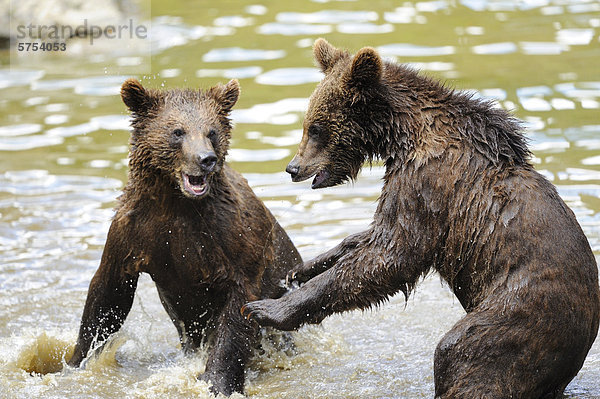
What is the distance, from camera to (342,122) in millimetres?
6871

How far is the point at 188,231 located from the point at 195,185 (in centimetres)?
43

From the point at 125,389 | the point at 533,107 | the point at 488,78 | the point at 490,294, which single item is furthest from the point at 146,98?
the point at 488,78

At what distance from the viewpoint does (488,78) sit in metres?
15.1

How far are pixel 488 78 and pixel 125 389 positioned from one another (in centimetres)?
917

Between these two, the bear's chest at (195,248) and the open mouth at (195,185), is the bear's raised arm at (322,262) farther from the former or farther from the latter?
the open mouth at (195,185)

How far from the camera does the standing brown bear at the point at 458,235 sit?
6.11 metres

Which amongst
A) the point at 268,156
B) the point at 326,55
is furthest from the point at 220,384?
the point at 268,156

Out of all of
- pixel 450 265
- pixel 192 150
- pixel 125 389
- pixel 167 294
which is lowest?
pixel 125 389

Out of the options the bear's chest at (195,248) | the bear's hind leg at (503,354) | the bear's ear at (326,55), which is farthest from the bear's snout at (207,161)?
the bear's hind leg at (503,354)

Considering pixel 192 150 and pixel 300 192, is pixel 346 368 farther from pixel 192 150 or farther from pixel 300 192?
pixel 300 192

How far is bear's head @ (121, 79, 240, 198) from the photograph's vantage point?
704 centimetres

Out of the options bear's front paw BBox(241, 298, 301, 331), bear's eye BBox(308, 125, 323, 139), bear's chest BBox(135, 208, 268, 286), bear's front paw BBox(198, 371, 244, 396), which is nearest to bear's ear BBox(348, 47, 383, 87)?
bear's eye BBox(308, 125, 323, 139)

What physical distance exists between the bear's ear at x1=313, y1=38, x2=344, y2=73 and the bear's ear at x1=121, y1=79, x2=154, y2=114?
1.25 meters

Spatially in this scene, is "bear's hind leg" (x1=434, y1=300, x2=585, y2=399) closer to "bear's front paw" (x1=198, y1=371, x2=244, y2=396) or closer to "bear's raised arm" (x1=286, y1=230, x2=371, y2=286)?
"bear's raised arm" (x1=286, y1=230, x2=371, y2=286)
